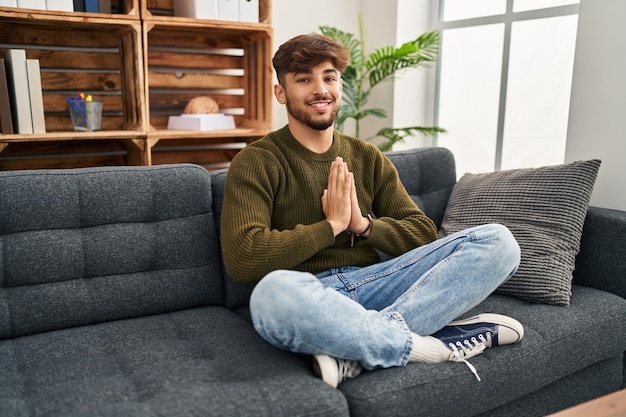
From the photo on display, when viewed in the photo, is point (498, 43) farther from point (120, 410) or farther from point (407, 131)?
point (120, 410)

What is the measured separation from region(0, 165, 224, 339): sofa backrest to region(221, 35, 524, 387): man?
23 cm

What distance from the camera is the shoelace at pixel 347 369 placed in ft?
4.42

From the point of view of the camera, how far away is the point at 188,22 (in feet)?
8.79

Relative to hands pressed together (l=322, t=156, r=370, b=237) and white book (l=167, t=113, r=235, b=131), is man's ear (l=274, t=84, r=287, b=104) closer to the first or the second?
hands pressed together (l=322, t=156, r=370, b=237)

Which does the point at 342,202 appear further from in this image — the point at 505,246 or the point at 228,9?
the point at 228,9

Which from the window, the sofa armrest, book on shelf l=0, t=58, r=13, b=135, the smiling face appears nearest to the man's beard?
the smiling face

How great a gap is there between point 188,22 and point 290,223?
1424 mm

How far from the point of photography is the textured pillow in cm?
179

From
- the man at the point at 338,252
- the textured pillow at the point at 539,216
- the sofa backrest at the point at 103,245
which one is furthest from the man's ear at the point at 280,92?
the textured pillow at the point at 539,216

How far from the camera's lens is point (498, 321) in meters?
1.55

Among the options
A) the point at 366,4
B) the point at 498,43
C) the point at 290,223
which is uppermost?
the point at 366,4

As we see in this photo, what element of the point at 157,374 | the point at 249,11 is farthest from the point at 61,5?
the point at 157,374

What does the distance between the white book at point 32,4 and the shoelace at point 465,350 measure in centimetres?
204

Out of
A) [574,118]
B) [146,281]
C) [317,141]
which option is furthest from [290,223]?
[574,118]
